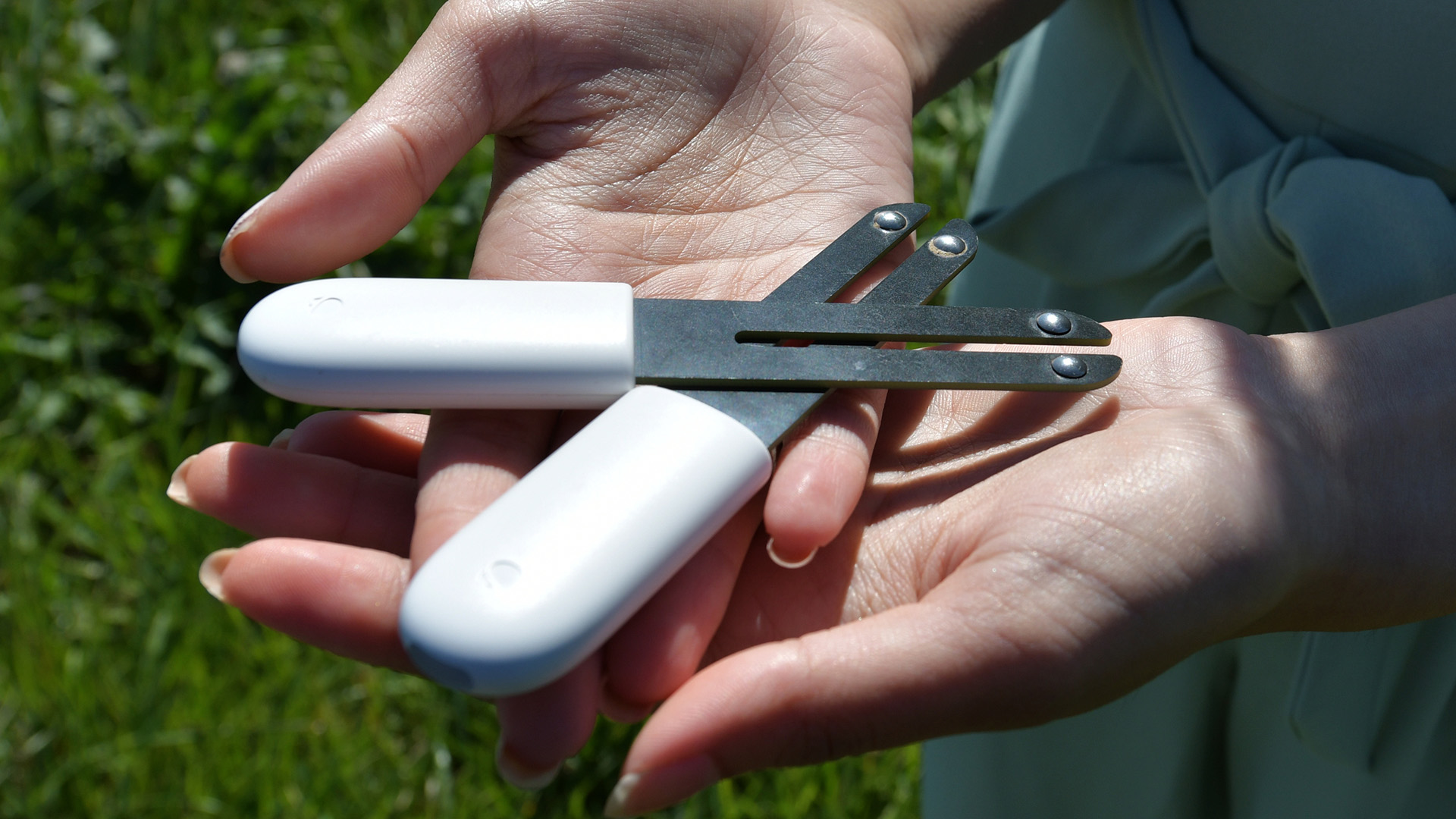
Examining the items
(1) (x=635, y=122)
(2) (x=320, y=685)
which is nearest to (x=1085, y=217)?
(1) (x=635, y=122)

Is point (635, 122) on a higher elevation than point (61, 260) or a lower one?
higher

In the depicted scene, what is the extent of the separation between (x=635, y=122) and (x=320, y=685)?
3.82 ft

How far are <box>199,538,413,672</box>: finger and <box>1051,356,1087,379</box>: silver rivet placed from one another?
74 cm

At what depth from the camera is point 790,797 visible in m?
2.09

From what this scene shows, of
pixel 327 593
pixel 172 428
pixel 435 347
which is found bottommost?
pixel 172 428

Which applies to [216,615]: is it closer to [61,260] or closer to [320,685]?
[320,685]

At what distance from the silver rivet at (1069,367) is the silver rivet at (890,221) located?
0.97 feet

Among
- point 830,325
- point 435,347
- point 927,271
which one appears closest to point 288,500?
point 435,347

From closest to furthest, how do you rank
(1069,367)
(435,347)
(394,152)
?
(435,347) → (1069,367) → (394,152)

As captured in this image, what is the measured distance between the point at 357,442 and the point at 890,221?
28.4 inches

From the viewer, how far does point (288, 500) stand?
131cm

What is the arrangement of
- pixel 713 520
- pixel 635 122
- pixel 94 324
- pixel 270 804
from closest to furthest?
pixel 713 520, pixel 635 122, pixel 270 804, pixel 94 324

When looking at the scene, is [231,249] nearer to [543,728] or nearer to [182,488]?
[182,488]

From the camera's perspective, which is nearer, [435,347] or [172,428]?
[435,347]
